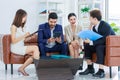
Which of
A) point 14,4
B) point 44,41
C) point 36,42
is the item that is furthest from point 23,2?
point 44,41

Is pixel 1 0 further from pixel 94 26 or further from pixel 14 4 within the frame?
pixel 94 26

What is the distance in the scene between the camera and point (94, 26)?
14.4 ft

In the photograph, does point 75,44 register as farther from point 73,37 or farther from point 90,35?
point 90,35

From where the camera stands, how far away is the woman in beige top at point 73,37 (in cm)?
455

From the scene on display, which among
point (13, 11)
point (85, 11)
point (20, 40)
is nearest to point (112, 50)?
point (20, 40)

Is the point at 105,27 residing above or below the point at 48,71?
above

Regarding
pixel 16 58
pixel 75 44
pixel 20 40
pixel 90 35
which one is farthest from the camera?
pixel 75 44

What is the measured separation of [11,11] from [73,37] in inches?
99.1

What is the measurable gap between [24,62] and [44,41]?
0.50 meters

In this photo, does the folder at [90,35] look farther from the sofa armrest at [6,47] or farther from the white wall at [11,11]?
the white wall at [11,11]

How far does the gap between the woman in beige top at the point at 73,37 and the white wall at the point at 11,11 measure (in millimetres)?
2254

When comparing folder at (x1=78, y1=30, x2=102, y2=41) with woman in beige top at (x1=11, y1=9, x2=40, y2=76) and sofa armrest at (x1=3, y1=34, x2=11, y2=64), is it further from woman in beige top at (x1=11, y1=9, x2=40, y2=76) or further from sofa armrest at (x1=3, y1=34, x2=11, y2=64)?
sofa armrest at (x1=3, y1=34, x2=11, y2=64)

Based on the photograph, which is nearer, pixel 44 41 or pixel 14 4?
pixel 44 41

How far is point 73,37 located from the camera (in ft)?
15.5
